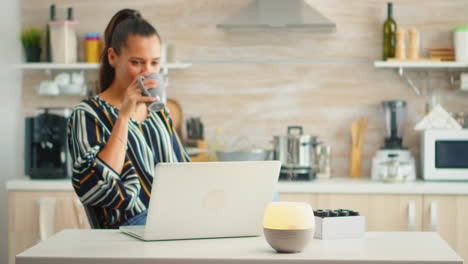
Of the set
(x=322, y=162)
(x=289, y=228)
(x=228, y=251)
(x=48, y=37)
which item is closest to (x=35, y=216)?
(x=48, y=37)

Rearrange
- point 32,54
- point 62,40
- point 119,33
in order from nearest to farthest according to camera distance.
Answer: point 119,33 → point 62,40 → point 32,54

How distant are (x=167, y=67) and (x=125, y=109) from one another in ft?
6.70

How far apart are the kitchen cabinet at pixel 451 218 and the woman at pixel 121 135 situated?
5.55 feet

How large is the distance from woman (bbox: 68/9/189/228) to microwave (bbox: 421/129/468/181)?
187 centimetres

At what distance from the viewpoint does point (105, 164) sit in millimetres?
2107

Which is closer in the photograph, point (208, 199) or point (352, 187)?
point (208, 199)

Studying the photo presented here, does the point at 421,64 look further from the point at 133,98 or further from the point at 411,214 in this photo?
the point at 133,98

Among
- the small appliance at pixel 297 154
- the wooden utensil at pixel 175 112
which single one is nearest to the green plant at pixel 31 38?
the wooden utensil at pixel 175 112

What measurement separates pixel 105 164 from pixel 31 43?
2.43 metres

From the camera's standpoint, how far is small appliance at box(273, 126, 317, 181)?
12.7 ft

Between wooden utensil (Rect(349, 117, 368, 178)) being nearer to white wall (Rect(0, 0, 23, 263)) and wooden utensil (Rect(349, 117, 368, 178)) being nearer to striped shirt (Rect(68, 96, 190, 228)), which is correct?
striped shirt (Rect(68, 96, 190, 228))

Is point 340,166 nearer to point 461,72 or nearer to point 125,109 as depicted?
point 461,72

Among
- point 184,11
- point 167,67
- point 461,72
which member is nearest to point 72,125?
point 167,67

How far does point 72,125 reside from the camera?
7.27 feet
